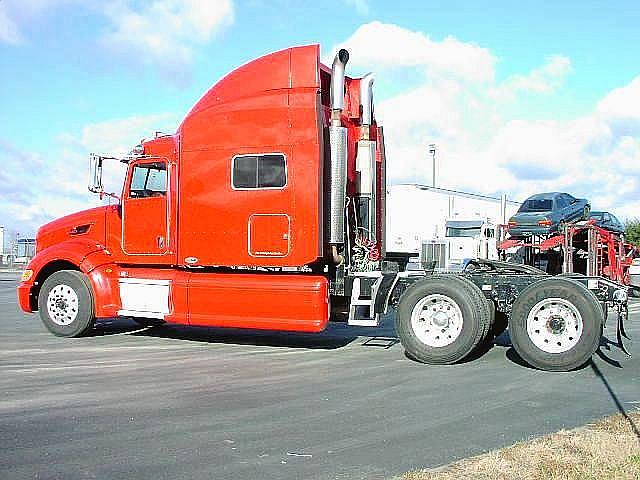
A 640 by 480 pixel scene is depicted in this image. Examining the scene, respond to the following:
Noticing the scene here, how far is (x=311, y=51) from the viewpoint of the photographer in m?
11.2

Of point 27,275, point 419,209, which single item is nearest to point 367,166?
point 27,275

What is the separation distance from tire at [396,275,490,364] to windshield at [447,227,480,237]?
57.1 ft

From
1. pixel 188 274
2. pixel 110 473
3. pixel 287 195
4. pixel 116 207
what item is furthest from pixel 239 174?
pixel 110 473

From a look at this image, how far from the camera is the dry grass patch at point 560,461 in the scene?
202 inches

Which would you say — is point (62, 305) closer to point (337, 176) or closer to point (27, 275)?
point (27, 275)

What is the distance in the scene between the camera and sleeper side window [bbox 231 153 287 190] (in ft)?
36.4

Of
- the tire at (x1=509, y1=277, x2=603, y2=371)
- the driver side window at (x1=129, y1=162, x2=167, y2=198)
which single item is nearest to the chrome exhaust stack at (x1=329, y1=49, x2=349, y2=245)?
the tire at (x1=509, y1=277, x2=603, y2=371)

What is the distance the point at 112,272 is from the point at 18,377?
386 cm

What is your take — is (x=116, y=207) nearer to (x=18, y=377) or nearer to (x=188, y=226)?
(x=188, y=226)

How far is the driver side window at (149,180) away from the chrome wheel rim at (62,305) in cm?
197

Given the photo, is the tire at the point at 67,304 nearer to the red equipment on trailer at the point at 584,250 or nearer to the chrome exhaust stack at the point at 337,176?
the chrome exhaust stack at the point at 337,176

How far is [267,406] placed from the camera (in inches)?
295

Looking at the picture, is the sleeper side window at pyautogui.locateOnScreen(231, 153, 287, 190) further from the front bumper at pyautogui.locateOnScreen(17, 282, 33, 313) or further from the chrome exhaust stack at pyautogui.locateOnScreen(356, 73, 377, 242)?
the front bumper at pyautogui.locateOnScreen(17, 282, 33, 313)

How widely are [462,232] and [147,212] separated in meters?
17.7
